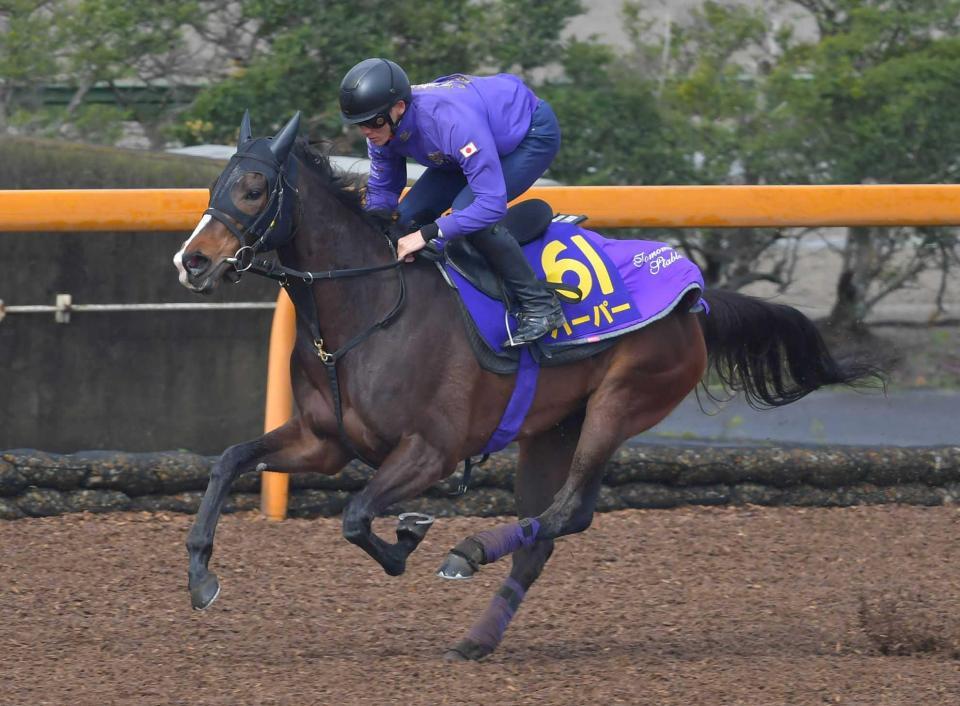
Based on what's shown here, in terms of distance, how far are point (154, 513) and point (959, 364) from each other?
357cm

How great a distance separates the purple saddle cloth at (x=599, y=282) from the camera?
529 centimetres

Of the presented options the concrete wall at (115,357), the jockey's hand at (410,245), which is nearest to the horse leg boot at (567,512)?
the jockey's hand at (410,245)

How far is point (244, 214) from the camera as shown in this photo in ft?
15.4

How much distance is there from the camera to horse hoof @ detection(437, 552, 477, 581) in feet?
16.1

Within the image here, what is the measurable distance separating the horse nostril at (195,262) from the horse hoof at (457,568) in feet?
3.80

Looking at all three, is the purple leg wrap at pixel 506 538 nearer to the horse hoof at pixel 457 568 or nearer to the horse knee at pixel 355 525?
the horse hoof at pixel 457 568

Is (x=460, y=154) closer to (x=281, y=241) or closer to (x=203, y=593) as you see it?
(x=281, y=241)

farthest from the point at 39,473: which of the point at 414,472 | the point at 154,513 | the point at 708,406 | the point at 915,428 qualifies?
the point at 915,428

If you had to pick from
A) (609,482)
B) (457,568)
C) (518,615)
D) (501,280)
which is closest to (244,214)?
(501,280)

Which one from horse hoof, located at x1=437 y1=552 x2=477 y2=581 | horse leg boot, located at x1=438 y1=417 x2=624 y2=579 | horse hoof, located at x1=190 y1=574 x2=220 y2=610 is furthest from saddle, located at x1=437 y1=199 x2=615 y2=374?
horse hoof, located at x1=190 y1=574 x2=220 y2=610

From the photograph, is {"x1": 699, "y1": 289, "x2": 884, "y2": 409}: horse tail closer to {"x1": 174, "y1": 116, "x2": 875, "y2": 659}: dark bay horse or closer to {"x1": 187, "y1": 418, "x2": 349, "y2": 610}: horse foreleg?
{"x1": 174, "y1": 116, "x2": 875, "y2": 659}: dark bay horse

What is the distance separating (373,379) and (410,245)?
0.44 metres

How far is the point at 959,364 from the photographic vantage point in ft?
23.7

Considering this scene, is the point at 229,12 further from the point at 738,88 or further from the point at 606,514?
the point at 606,514
